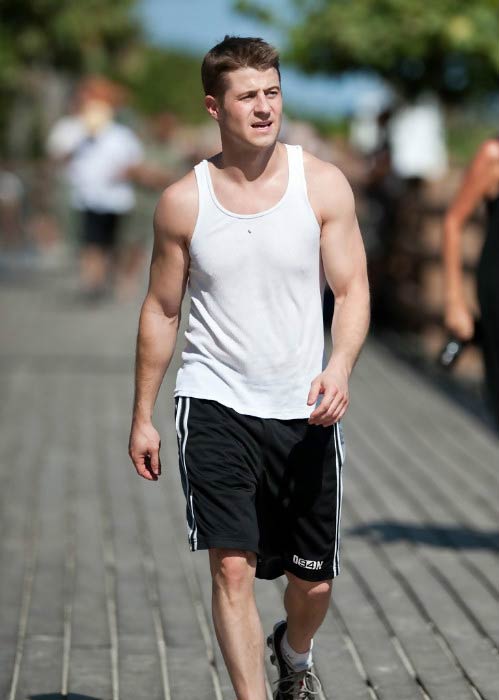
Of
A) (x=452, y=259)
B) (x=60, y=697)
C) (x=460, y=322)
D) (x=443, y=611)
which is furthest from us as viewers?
(x=452, y=259)

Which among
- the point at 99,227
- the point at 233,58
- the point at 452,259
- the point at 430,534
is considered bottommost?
the point at 99,227

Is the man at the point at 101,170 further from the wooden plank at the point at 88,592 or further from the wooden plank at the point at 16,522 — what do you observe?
the wooden plank at the point at 88,592

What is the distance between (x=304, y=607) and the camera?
458 cm

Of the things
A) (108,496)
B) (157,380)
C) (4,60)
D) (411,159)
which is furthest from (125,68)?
(157,380)

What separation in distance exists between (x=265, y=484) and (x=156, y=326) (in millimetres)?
520

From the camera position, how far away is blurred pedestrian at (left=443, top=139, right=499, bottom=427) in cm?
608

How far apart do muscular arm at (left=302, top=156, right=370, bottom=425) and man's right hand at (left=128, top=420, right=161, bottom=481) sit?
53 cm

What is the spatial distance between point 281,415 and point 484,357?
6.85ft

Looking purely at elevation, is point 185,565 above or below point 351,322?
below

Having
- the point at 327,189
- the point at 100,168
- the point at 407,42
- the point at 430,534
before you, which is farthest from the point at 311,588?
the point at 100,168

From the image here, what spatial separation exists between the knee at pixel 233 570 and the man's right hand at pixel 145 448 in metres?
0.31

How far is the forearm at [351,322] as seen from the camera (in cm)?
437

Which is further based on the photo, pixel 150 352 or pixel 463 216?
pixel 463 216

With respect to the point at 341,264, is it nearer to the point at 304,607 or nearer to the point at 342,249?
the point at 342,249
